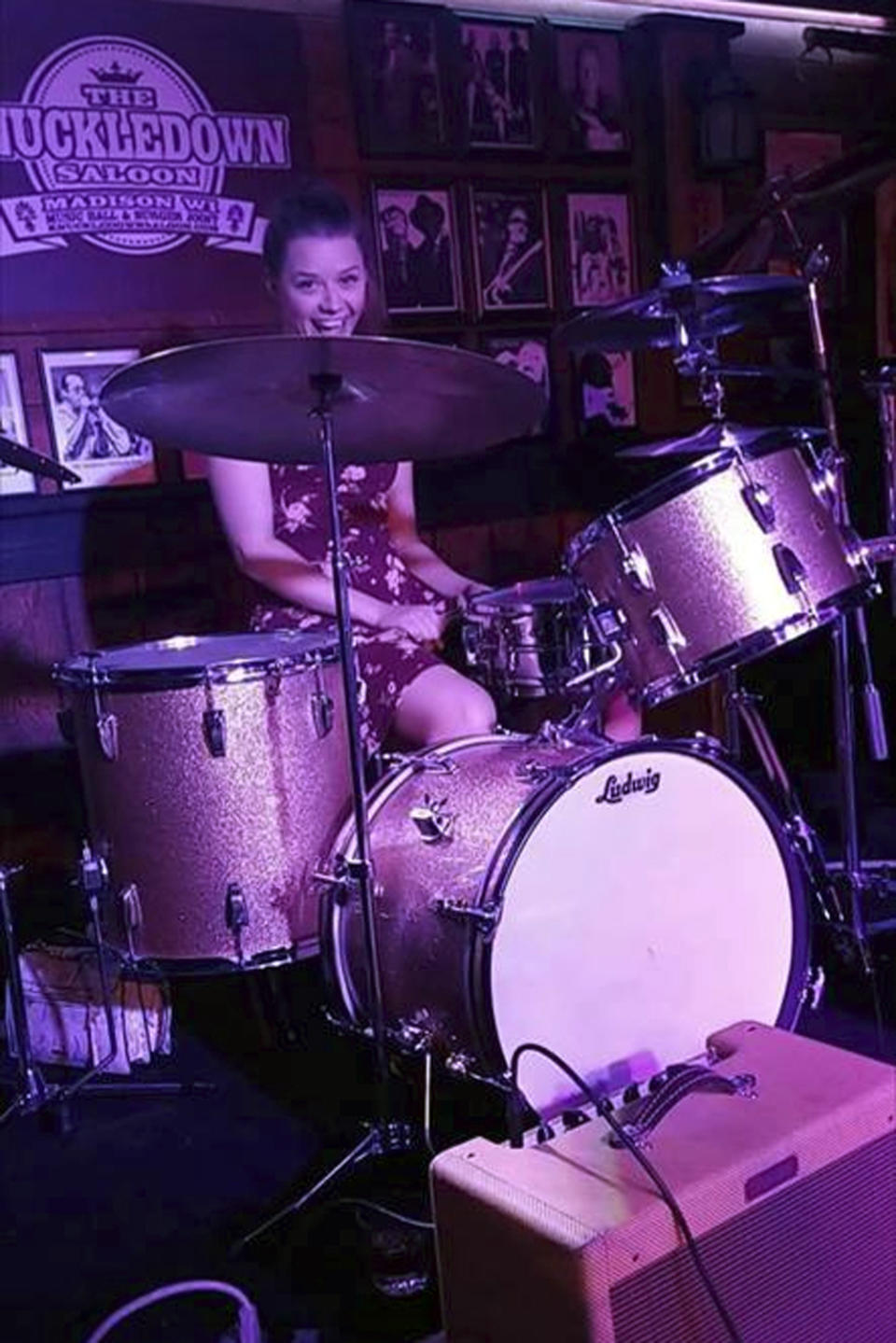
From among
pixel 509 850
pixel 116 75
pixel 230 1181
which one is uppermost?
pixel 116 75

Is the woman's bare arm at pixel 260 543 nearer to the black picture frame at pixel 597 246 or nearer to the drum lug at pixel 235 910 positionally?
the drum lug at pixel 235 910

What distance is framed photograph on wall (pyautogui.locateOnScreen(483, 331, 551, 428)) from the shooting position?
3.67m

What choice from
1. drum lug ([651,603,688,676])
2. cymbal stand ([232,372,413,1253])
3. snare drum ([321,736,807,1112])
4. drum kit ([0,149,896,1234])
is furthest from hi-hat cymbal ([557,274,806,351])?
snare drum ([321,736,807,1112])

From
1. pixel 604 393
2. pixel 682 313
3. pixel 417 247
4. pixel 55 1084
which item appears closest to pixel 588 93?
pixel 417 247

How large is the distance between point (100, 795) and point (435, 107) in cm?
219

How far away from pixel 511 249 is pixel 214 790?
6.95ft

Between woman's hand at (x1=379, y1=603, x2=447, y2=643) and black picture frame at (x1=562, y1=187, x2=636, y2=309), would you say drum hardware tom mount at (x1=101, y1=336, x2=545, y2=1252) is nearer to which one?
woman's hand at (x1=379, y1=603, x2=447, y2=643)

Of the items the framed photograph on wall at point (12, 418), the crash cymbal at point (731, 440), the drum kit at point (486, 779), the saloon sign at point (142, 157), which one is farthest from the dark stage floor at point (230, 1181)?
the saloon sign at point (142, 157)

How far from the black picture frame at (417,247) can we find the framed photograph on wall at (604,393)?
47 cm

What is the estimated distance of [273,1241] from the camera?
187 centimetres

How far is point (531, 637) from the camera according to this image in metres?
2.28

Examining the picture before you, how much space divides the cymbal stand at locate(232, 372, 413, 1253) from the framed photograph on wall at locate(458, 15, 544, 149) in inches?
77.2

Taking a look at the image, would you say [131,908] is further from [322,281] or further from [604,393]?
[604,393]

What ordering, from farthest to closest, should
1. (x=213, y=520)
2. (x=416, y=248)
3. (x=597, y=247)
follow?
(x=597, y=247), (x=416, y=248), (x=213, y=520)
